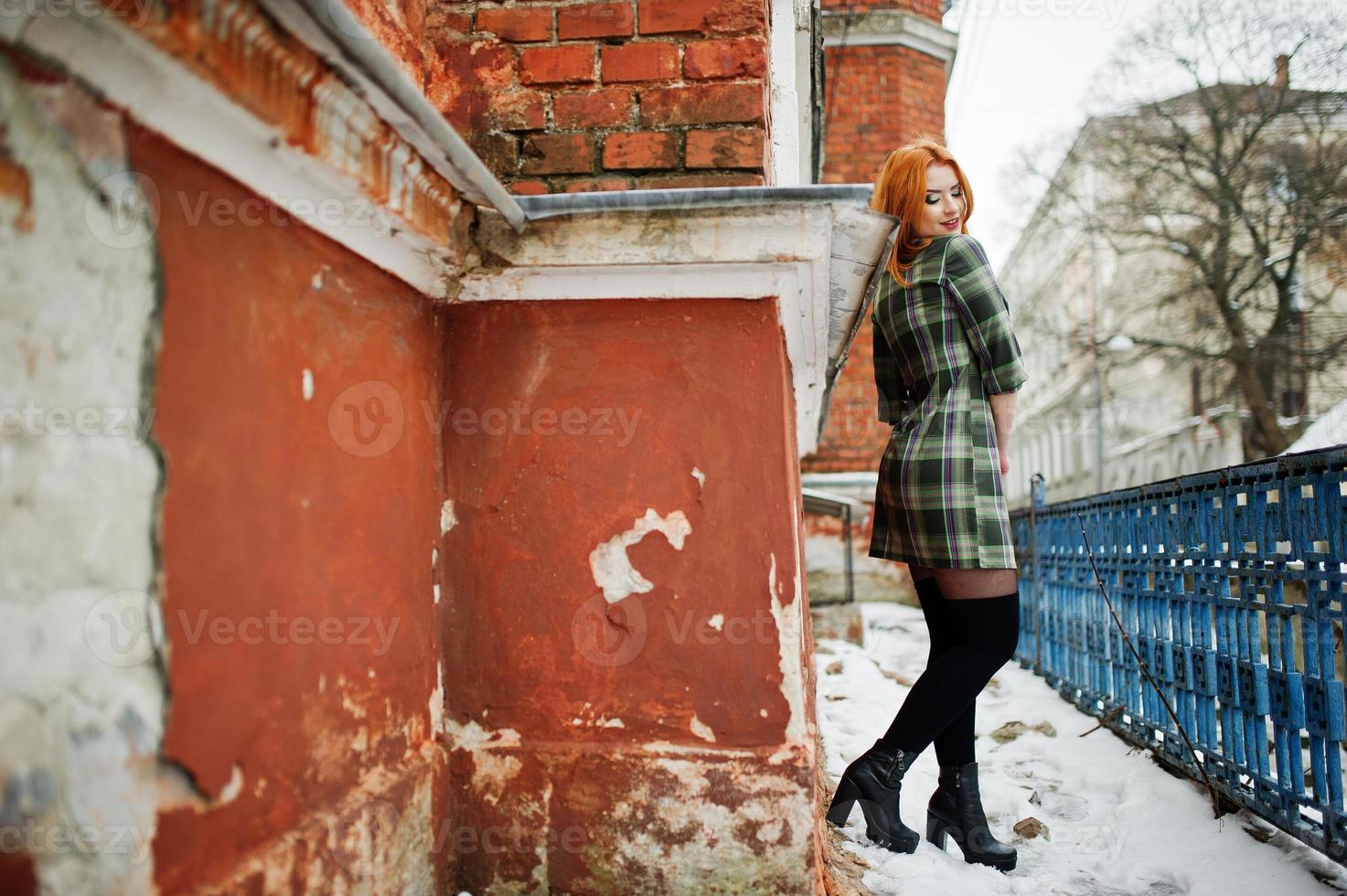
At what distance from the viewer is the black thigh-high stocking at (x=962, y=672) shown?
2.15m

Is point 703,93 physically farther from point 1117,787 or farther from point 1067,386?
point 1067,386

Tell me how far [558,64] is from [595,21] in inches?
4.9

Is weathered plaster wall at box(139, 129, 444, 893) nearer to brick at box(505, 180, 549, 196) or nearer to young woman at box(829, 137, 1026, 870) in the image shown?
brick at box(505, 180, 549, 196)

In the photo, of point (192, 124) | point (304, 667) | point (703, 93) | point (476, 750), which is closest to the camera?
point (192, 124)

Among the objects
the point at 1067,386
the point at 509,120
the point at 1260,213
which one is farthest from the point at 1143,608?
the point at 1067,386

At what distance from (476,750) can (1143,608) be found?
2642 mm

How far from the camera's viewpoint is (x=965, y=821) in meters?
2.24

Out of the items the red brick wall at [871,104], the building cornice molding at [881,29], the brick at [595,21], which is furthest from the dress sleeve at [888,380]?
the building cornice molding at [881,29]

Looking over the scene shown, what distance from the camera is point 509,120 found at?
199 centimetres

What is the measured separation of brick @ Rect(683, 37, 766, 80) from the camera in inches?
75.6

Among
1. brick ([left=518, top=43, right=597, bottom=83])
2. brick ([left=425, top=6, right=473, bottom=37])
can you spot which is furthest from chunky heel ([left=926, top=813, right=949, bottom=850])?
brick ([left=425, top=6, right=473, bottom=37])

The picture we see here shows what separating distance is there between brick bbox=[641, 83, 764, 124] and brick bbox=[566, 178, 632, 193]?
143 millimetres

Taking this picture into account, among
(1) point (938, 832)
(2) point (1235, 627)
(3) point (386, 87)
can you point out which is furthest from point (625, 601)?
(2) point (1235, 627)

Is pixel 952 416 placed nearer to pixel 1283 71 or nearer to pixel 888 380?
pixel 888 380
